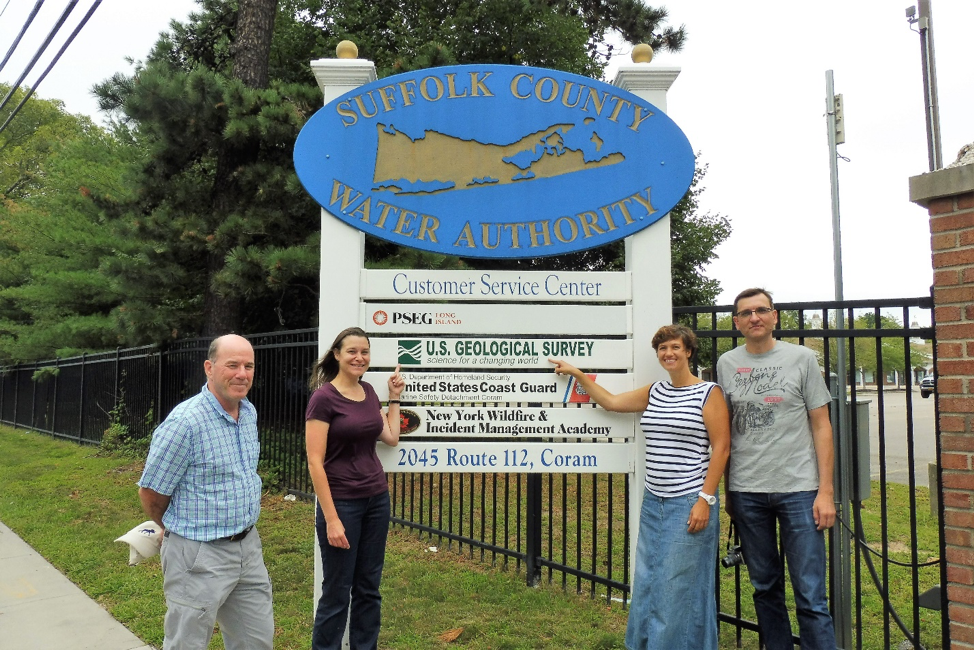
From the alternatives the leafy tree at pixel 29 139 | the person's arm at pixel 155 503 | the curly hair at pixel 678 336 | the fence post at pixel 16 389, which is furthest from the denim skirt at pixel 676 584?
the leafy tree at pixel 29 139

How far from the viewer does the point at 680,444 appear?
3066 millimetres

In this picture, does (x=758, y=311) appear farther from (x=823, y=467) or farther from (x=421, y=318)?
(x=421, y=318)

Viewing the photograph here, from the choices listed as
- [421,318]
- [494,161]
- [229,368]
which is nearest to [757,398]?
[421,318]

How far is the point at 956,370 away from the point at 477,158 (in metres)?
2.52

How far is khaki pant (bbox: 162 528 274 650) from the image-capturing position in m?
2.57

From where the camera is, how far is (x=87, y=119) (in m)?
32.8

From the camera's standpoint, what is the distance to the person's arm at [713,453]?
298 centimetres

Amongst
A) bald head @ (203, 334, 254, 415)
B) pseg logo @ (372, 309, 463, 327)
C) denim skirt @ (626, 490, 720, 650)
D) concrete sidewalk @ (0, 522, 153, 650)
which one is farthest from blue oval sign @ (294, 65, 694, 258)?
concrete sidewalk @ (0, 522, 153, 650)

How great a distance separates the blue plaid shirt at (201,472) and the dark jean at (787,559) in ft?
7.22

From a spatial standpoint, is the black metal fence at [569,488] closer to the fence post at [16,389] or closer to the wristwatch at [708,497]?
the wristwatch at [708,497]

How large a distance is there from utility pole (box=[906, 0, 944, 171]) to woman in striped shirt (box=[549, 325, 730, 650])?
3105 mm

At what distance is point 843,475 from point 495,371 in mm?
1874

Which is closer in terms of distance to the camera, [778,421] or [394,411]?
[778,421]

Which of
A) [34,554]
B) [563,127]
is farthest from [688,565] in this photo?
[34,554]
